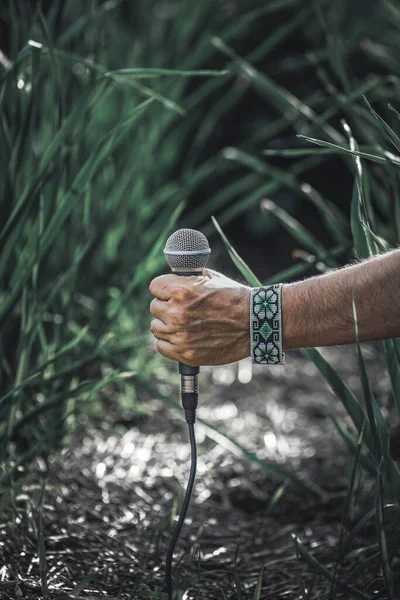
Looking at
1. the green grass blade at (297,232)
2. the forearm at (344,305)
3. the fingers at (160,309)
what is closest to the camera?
the forearm at (344,305)

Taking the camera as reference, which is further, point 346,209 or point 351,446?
point 346,209

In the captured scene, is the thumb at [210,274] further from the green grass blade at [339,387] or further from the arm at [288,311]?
the green grass blade at [339,387]

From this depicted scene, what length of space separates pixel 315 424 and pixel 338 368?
38 centimetres

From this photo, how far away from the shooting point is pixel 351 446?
0.99 metres

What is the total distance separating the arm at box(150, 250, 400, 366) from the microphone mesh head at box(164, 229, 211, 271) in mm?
21

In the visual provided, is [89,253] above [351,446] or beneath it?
above

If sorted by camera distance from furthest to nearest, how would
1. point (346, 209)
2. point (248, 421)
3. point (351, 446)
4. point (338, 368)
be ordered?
point (346, 209) → point (338, 368) → point (248, 421) → point (351, 446)

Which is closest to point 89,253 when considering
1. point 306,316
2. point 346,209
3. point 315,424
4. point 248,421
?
point 248,421

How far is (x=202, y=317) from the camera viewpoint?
0.83m

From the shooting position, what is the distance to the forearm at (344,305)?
0.74 m

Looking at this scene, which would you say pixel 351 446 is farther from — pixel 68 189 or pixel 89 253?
pixel 89 253

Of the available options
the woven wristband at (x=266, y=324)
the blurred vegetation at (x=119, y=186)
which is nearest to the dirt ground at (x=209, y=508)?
the blurred vegetation at (x=119, y=186)

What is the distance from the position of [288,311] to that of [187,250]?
12cm

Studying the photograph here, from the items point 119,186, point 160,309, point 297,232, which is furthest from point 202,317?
point 119,186
